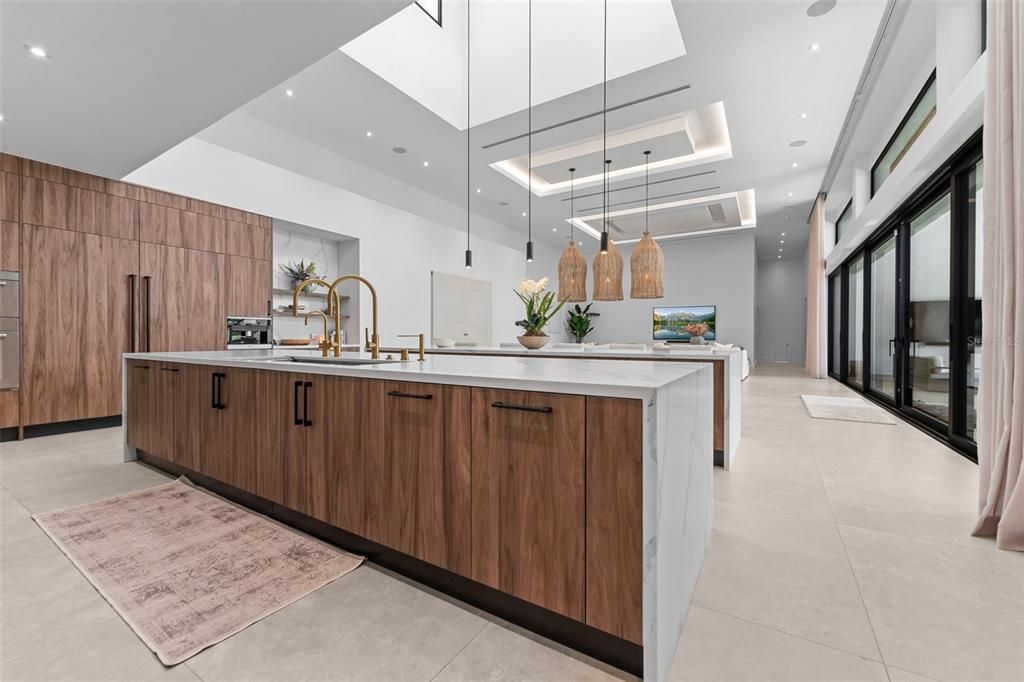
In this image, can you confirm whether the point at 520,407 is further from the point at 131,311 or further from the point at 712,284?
the point at 712,284

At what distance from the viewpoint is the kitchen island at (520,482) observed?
3.46 feet

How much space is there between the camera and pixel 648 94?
4496 mm

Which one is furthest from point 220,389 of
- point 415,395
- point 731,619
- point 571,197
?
point 571,197

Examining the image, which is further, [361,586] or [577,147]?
[577,147]

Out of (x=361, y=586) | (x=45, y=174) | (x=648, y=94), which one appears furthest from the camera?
(x=648, y=94)

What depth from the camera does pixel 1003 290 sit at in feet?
Answer: 6.12

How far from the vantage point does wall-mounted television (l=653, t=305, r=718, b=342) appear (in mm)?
10945

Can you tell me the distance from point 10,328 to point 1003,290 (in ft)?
21.4

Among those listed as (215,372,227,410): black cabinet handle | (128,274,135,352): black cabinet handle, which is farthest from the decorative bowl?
(128,274,135,352): black cabinet handle

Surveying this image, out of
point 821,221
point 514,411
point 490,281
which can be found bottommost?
point 514,411

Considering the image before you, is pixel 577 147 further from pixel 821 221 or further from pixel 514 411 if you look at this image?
pixel 514 411

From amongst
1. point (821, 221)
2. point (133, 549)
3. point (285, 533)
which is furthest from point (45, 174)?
point (821, 221)

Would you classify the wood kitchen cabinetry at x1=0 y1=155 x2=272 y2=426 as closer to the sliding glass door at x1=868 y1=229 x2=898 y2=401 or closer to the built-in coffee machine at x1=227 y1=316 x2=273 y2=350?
the built-in coffee machine at x1=227 y1=316 x2=273 y2=350

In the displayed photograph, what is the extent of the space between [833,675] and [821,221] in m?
9.18
